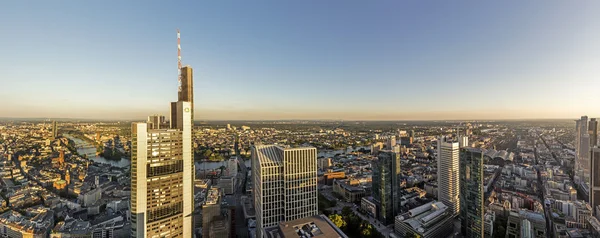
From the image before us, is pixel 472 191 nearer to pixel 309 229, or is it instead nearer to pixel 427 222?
pixel 427 222

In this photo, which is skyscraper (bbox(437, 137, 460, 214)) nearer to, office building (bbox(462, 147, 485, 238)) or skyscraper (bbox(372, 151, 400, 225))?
office building (bbox(462, 147, 485, 238))

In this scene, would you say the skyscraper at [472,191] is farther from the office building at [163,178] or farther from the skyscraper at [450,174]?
the office building at [163,178]

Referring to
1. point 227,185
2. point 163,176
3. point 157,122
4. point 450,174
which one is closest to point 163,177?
point 163,176

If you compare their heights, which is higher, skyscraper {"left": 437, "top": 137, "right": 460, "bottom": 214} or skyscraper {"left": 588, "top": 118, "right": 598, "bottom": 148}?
skyscraper {"left": 588, "top": 118, "right": 598, "bottom": 148}

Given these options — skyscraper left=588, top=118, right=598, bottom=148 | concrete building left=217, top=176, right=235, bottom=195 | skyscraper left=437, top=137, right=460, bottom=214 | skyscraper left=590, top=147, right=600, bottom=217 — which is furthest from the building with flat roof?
skyscraper left=588, top=118, right=598, bottom=148

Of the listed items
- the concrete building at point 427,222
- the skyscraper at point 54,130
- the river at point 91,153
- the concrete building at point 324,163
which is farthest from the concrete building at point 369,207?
the skyscraper at point 54,130

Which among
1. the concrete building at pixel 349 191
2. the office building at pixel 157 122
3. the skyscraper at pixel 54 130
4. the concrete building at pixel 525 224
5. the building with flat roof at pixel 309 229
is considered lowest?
the concrete building at pixel 349 191

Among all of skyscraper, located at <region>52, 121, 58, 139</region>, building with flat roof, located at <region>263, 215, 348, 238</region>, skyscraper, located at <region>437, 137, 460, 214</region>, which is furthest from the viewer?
skyscraper, located at <region>52, 121, 58, 139</region>
